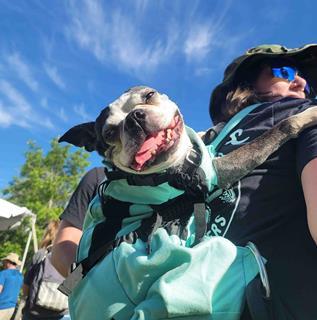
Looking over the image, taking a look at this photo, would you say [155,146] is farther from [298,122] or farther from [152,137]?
[298,122]

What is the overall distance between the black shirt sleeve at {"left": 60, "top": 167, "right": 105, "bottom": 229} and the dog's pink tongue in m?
1.01

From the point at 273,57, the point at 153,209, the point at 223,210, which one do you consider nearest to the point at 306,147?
the point at 223,210

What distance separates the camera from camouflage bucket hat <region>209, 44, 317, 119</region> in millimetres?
2303

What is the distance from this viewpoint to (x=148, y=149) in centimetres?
194

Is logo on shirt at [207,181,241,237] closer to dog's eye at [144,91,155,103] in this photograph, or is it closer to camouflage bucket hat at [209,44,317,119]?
dog's eye at [144,91,155,103]

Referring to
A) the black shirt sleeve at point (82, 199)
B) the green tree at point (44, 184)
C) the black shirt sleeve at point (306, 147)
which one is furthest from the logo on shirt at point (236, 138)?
the green tree at point (44, 184)

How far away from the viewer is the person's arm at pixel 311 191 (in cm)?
142

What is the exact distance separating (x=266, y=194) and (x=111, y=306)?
707mm

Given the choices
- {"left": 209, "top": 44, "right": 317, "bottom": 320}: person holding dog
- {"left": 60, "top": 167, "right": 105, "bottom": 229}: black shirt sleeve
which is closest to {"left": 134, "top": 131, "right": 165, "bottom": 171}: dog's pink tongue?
{"left": 209, "top": 44, "right": 317, "bottom": 320}: person holding dog

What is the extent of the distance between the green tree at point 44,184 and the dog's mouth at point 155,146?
67.5 ft

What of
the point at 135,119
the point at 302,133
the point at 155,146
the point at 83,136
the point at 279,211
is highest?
the point at 83,136

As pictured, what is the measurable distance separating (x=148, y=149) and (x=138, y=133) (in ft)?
0.30

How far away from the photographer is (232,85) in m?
2.47

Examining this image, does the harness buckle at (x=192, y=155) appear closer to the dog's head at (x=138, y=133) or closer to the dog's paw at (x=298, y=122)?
the dog's head at (x=138, y=133)
